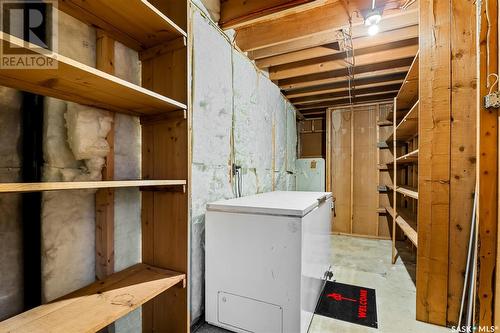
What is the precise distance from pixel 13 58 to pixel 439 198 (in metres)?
2.46

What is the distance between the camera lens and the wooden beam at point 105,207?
1146 millimetres

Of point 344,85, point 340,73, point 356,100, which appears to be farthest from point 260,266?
point 356,100

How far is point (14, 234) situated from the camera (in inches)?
35.1

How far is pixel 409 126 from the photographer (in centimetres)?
305

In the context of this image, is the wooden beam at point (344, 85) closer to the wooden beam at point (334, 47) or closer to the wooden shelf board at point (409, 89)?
the wooden shelf board at point (409, 89)

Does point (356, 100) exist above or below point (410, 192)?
above

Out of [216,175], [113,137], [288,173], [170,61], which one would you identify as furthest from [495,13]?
[288,173]

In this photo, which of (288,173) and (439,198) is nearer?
(439,198)

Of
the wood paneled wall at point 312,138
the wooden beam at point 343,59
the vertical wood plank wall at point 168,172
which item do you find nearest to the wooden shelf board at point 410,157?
the wooden beam at point 343,59

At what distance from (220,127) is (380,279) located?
7.56 ft

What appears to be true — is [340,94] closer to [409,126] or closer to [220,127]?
[409,126]

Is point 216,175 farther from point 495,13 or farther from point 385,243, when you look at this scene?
point 385,243

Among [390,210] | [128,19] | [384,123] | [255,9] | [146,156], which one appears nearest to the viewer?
[128,19]

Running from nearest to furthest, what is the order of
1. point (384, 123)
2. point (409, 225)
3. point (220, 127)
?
point (220, 127) → point (409, 225) → point (384, 123)
